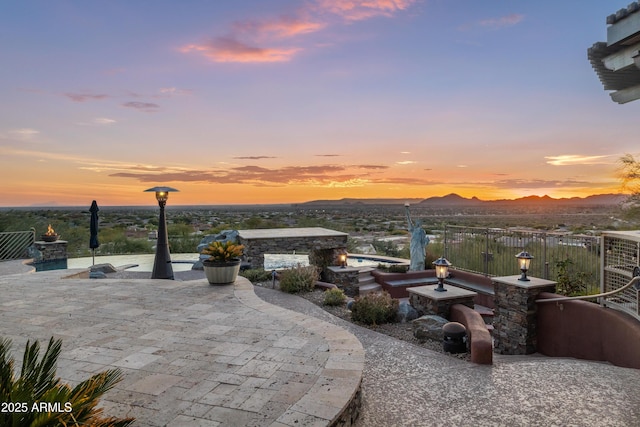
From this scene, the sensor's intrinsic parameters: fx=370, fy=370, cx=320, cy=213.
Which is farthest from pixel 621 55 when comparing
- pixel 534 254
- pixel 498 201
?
pixel 498 201

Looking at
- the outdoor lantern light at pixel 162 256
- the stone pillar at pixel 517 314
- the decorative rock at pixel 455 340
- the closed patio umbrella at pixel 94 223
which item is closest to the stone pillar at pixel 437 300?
the stone pillar at pixel 517 314

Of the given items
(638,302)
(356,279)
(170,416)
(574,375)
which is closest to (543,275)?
(638,302)

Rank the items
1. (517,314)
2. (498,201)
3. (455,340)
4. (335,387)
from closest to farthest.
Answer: (335,387)
(455,340)
(517,314)
(498,201)

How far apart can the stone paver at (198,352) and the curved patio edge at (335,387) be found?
0.4 inches

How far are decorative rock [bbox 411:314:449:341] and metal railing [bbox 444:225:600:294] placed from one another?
2.91 meters

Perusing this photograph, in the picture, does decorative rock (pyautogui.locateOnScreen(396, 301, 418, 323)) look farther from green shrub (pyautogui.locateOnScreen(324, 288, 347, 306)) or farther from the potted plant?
the potted plant

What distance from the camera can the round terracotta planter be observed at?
27.6 ft

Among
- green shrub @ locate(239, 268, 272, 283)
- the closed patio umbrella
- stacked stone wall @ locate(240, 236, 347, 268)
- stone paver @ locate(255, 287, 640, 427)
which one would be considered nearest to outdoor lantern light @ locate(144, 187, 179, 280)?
green shrub @ locate(239, 268, 272, 283)

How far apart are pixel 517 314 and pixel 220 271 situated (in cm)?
638

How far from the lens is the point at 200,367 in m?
4.03

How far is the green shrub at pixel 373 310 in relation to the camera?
7.89 m

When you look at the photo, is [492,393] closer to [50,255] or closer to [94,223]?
[94,223]

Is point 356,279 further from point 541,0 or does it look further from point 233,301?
point 541,0

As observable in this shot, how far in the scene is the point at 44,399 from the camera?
5.79ft
